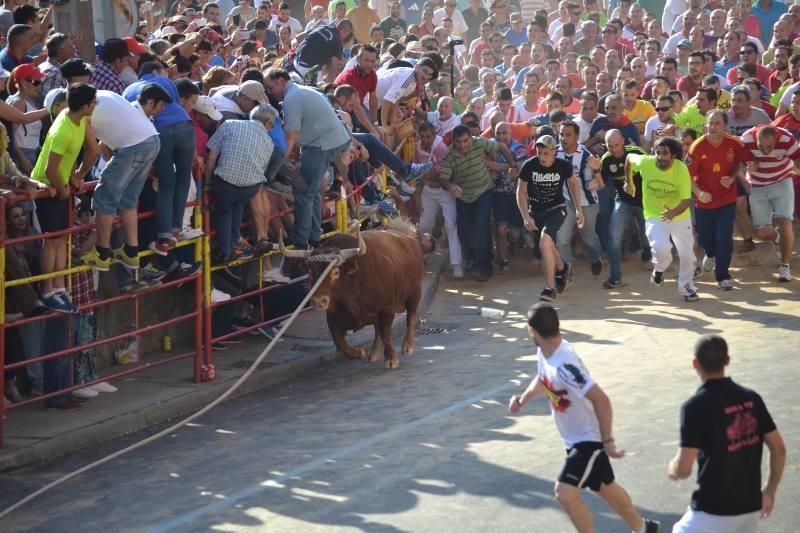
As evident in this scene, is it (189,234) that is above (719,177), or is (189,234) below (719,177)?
below

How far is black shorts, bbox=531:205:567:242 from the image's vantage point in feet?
54.3

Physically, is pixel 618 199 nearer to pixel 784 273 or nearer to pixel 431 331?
pixel 784 273

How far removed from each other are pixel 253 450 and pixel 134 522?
6.05 feet

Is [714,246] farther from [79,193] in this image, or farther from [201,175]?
[79,193]

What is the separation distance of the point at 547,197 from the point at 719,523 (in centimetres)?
1025

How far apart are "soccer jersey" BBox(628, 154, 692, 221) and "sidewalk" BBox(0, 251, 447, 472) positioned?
11.2ft

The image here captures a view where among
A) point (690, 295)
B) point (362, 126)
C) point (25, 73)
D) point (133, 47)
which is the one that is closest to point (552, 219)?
point (690, 295)

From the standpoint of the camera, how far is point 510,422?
36.0 ft

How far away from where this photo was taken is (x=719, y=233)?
55.0 feet

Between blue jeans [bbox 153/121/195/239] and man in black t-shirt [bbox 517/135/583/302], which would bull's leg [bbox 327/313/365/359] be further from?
man in black t-shirt [bbox 517/135/583/302]

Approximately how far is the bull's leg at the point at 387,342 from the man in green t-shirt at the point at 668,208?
4.12 metres

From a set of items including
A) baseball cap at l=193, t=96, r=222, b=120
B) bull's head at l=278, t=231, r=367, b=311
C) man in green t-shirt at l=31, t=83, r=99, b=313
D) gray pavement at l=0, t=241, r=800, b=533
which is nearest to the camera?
gray pavement at l=0, t=241, r=800, b=533

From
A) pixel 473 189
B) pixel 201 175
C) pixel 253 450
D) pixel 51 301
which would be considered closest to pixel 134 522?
pixel 253 450

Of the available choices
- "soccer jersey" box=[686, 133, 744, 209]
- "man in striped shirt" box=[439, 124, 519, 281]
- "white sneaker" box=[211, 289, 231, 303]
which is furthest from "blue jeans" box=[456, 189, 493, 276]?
"white sneaker" box=[211, 289, 231, 303]
